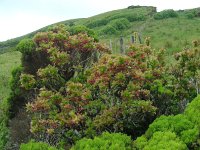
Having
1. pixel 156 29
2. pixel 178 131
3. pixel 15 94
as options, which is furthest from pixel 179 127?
pixel 156 29

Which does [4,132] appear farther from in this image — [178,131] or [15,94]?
[178,131]

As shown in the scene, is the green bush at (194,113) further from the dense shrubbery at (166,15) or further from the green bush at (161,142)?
the dense shrubbery at (166,15)

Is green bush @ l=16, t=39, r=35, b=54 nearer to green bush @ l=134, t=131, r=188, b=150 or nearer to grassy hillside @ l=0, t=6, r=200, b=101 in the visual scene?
green bush @ l=134, t=131, r=188, b=150

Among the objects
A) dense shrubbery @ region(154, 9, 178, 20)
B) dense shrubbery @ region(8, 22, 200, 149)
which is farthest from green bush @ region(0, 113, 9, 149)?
dense shrubbery @ region(154, 9, 178, 20)

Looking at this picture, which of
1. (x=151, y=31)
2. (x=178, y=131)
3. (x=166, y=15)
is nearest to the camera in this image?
(x=178, y=131)

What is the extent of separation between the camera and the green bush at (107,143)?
31.6 ft

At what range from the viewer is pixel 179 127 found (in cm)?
977

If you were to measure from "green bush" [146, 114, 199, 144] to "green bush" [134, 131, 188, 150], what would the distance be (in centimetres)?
19

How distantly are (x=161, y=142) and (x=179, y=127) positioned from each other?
0.72m

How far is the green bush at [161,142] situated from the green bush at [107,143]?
0.88 feet

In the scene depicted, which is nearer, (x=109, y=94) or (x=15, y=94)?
(x=109, y=94)

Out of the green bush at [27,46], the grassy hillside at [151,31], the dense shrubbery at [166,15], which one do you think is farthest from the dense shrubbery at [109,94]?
the dense shrubbery at [166,15]

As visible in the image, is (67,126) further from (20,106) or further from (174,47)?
(174,47)

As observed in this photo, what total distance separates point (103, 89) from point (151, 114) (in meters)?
1.32
